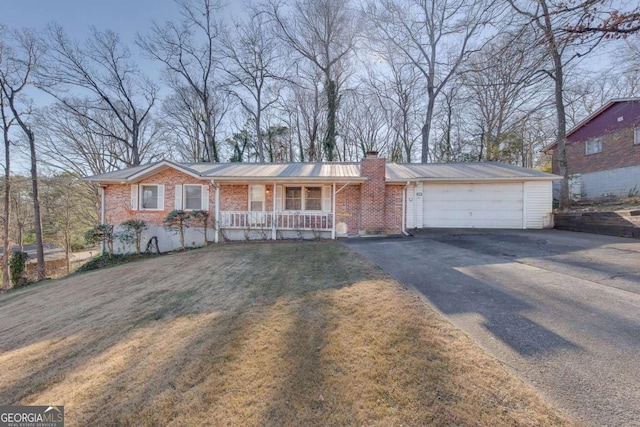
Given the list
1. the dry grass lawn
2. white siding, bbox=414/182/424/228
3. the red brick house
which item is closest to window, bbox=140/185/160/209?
the dry grass lawn

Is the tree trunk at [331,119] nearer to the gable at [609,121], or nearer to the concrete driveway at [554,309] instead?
the concrete driveway at [554,309]

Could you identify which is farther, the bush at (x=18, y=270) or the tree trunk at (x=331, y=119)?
the tree trunk at (x=331, y=119)

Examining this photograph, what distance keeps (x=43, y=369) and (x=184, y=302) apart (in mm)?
1782

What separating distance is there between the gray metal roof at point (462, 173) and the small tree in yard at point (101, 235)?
1181 centimetres

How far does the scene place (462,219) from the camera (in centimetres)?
1138

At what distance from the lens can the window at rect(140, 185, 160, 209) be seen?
438 inches

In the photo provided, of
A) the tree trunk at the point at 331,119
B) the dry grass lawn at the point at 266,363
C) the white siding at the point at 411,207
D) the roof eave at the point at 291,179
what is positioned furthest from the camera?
the tree trunk at the point at 331,119

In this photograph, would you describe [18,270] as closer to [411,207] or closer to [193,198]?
[193,198]

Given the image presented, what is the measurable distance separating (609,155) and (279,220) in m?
20.0

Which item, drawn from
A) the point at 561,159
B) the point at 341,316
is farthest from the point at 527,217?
the point at 341,316

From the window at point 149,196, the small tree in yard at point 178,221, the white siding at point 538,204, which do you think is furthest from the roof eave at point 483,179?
the window at point 149,196

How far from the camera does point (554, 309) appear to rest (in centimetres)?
332

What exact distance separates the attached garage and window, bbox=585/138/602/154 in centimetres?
932

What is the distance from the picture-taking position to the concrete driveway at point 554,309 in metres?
1.94
